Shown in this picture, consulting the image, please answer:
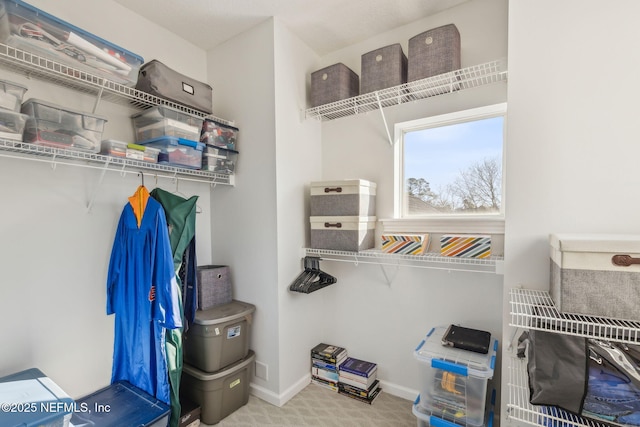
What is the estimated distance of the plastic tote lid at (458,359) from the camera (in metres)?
1.48

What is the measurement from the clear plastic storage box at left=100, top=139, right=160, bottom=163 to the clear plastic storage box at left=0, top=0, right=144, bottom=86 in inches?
13.1

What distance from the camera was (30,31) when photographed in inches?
51.2

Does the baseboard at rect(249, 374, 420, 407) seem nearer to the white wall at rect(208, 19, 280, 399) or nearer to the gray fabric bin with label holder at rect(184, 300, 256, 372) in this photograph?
the white wall at rect(208, 19, 280, 399)

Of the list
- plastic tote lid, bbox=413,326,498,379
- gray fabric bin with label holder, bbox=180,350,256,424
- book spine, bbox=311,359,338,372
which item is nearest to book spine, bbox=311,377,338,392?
book spine, bbox=311,359,338,372

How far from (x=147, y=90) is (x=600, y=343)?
2436 millimetres

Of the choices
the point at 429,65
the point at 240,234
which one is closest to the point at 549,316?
the point at 429,65

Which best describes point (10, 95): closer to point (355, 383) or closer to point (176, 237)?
point (176, 237)

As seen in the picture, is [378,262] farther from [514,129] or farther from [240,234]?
[514,129]

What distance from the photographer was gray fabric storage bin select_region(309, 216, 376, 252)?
2.03 m

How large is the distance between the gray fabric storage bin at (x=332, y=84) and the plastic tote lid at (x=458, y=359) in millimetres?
1701

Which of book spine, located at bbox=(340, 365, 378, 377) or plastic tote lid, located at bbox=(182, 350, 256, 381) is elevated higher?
plastic tote lid, located at bbox=(182, 350, 256, 381)

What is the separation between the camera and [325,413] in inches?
77.4

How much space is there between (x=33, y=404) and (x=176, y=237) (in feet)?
2.98

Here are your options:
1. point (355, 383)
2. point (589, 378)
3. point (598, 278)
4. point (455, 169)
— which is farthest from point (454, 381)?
point (455, 169)
